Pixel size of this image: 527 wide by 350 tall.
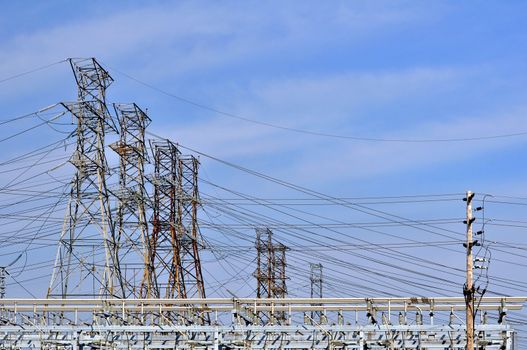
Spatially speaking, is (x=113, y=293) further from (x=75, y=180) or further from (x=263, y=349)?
(x=263, y=349)

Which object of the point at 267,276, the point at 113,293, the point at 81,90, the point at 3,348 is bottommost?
the point at 3,348

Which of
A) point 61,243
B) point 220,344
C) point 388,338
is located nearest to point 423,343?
point 388,338

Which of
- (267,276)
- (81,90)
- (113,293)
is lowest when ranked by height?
(113,293)

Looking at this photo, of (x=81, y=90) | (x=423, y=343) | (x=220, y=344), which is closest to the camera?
(x=220, y=344)

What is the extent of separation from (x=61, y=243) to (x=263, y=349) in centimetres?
1096

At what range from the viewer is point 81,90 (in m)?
47.4

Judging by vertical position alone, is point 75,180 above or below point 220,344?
above

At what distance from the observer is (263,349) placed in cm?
3853

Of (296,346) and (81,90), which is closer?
(296,346)

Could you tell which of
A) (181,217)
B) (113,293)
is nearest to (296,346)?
(113,293)

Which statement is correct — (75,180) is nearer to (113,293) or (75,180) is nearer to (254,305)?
(113,293)

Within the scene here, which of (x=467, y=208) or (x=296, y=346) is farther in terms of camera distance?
(x=296, y=346)

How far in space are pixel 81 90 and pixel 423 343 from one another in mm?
20086

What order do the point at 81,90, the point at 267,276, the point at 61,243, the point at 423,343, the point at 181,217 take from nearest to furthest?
1. the point at 423,343
2. the point at 61,243
3. the point at 81,90
4. the point at 181,217
5. the point at 267,276
